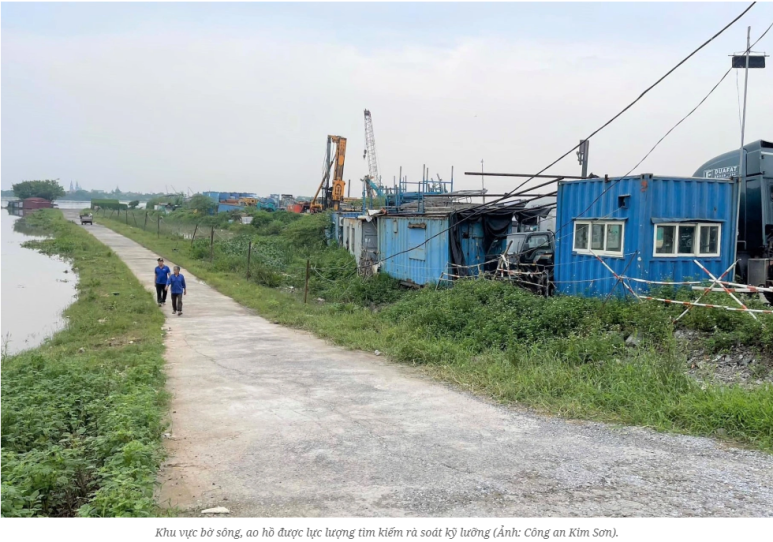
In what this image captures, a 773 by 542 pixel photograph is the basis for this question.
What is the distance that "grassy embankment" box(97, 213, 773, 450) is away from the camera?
22.0 feet

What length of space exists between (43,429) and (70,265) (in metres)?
26.1

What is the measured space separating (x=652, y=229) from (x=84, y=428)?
963 cm

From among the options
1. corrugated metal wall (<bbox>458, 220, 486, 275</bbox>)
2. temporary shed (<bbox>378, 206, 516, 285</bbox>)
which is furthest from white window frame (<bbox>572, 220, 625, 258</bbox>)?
corrugated metal wall (<bbox>458, 220, 486, 275</bbox>)

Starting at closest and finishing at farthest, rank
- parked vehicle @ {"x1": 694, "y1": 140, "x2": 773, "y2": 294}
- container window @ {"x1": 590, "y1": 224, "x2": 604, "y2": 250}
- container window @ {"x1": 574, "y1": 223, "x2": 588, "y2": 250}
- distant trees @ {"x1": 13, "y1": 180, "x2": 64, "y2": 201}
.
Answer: container window @ {"x1": 590, "y1": 224, "x2": 604, "y2": 250} → container window @ {"x1": 574, "y1": 223, "x2": 588, "y2": 250} → parked vehicle @ {"x1": 694, "y1": 140, "x2": 773, "y2": 294} → distant trees @ {"x1": 13, "y1": 180, "x2": 64, "y2": 201}

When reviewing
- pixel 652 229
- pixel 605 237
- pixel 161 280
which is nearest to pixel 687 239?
pixel 652 229

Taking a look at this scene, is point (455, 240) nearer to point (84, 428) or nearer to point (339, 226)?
point (84, 428)

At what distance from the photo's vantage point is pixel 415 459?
569 centimetres

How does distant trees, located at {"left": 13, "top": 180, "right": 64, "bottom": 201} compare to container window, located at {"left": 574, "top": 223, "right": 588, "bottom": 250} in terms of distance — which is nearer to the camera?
container window, located at {"left": 574, "top": 223, "right": 588, "bottom": 250}

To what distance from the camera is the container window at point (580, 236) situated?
12.4 metres

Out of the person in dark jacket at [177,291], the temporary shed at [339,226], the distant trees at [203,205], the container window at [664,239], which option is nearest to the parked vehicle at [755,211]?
the container window at [664,239]

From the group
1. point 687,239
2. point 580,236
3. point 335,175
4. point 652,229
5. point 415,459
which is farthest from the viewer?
point 335,175

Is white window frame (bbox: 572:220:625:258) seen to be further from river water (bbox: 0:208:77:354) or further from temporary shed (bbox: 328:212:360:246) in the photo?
temporary shed (bbox: 328:212:360:246)

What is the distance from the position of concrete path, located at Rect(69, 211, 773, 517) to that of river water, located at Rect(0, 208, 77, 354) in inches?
304

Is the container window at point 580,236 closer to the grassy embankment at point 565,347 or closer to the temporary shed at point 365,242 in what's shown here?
the grassy embankment at point 565,347
